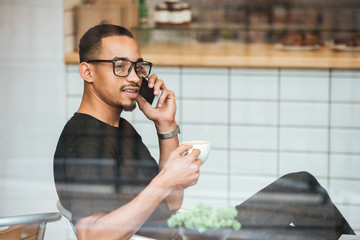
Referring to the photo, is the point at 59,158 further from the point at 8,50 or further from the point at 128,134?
the point at 8,50

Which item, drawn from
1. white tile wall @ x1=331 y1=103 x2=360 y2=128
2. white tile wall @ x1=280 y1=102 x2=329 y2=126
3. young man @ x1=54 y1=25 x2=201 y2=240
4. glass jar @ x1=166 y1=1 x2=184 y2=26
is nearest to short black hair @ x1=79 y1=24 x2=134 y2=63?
young man @ x1=54 y1=25 x2=201 y2=240

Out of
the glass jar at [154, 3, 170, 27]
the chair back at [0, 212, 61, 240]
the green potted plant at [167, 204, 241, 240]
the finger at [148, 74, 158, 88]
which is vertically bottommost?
the chair back at [0, 212, 61, 240]

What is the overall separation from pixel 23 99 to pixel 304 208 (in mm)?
1181

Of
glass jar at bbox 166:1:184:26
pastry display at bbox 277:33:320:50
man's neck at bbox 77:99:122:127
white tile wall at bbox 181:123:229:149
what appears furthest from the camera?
white tile wall at bbox 181:123:229:149

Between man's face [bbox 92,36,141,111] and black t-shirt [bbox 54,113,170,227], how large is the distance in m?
0.08

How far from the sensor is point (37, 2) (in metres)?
2.37

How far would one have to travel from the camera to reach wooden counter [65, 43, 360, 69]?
2371 millimetres

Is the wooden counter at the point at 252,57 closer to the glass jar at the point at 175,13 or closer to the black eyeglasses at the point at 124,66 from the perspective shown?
the glass jar at the point at 175,13

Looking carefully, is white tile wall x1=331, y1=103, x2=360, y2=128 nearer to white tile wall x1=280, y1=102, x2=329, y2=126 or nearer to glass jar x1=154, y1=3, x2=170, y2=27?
white tile wall x1=280, y1=102, x2=329, y2=126

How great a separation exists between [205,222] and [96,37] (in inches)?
25.7

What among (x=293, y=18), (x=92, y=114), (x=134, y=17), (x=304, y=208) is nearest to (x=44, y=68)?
(x=134, y=17)

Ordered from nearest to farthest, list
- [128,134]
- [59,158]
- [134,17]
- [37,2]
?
[59,158] < [128,134] < [134,17] < [37,2]

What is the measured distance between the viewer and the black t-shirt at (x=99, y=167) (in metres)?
1.65

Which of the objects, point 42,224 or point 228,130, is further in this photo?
point 228,130
